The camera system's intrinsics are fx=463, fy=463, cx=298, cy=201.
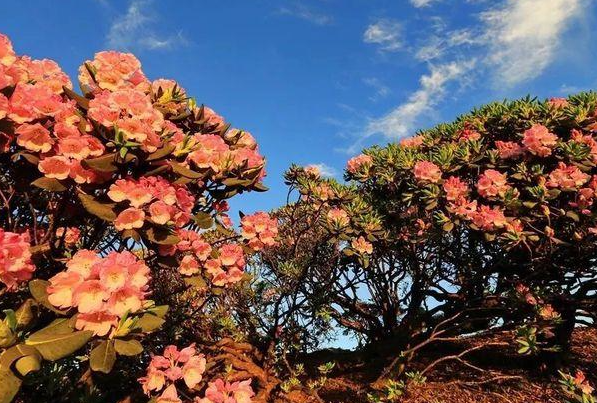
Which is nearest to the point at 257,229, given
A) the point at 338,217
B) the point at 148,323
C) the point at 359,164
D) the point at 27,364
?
the point at 338,217

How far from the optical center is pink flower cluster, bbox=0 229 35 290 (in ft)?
7.18

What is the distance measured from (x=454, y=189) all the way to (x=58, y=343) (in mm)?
3924

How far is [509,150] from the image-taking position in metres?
5.05

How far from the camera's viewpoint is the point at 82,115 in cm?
265

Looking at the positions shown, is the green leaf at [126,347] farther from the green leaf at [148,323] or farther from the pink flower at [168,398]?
the pink flower at [168,398]

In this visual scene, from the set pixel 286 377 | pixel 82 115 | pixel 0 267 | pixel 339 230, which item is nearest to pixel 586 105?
pixel 339 230

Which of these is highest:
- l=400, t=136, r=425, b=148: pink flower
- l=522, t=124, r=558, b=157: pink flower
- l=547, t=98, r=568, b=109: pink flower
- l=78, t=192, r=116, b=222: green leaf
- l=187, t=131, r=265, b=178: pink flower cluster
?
l=400, t=136, r=425, b=148: pink flower

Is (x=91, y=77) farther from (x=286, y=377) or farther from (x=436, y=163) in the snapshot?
(x=286, y=377)

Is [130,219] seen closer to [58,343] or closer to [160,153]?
[160,153]

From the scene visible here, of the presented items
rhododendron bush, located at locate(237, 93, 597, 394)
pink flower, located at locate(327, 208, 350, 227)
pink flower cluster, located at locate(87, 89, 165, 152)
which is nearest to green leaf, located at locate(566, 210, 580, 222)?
rhododendron bush, located at locate(237, 93, 597, 394)

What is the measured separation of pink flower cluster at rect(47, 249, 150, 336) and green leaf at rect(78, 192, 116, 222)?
0.26 m

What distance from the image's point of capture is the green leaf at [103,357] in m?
1.87

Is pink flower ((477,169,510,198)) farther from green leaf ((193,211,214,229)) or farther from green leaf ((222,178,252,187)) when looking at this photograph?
green leaf ((193,211,214,229))

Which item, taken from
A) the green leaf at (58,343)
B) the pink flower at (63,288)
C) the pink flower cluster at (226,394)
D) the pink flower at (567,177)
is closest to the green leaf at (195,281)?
the pink flower cluster at (226,394)
